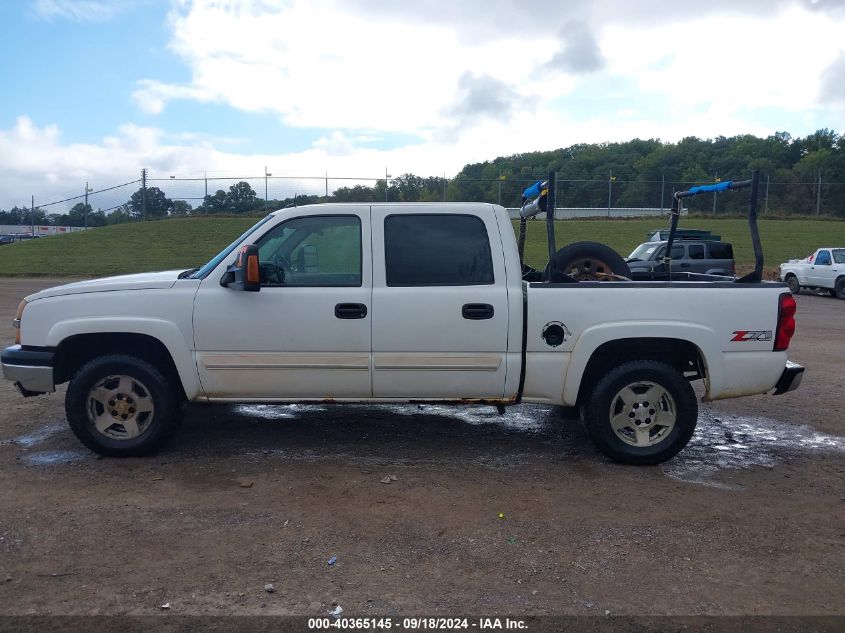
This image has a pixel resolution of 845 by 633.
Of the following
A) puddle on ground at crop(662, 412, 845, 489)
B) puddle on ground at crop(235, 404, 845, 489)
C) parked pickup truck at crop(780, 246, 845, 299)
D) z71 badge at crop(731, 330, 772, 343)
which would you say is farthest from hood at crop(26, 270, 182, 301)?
parked pickup truck at crop(780, 246, 845, 299)

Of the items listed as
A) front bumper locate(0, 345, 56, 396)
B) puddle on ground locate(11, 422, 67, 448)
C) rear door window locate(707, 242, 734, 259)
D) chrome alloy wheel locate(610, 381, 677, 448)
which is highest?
rear door window locate(707, 242, 734, 259)

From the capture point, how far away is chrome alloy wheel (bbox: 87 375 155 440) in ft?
17.7

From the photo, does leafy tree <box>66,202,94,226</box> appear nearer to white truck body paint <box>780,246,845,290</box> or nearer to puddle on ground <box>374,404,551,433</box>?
white truck body paint <box>780,246,845,290</box>

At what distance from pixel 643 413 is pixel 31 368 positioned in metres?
4.55

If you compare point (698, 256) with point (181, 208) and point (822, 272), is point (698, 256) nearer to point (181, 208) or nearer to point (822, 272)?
point (822, 272)

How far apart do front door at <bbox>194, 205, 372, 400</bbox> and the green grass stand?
67.4 ft

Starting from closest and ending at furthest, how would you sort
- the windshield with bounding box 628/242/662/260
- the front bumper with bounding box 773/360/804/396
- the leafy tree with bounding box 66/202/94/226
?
the front bumper with bounding box 773/360/804/396 < the windshield with bounding box 628/242/662/260 < the leafy tree with bounding box 66/202/94/226

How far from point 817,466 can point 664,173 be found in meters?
45.3

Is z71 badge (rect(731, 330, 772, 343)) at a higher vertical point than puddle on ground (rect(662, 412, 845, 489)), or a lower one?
higher

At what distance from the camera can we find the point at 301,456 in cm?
560

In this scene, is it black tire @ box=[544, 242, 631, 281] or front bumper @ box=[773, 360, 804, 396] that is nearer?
front bumper @ box=[773, 360, 804, 396]

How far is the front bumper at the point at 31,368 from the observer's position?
17.4ft

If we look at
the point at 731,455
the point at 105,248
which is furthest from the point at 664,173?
the point at 731,455

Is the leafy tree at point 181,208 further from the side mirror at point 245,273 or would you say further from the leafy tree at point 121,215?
the side mirror at point 245,273
